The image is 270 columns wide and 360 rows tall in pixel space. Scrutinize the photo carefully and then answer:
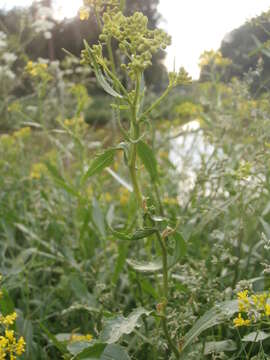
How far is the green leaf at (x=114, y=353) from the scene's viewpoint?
0.91 m

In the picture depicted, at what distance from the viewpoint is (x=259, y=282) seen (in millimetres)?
1277

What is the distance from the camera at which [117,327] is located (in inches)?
33.7

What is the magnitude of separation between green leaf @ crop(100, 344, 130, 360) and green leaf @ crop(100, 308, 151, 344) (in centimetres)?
8

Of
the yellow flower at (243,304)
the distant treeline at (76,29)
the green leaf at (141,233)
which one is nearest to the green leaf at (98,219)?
the distant treeline at (76,29)

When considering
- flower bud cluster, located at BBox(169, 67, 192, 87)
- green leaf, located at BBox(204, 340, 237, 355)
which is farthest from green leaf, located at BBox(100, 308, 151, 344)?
flower bud cluster, located at BBox(169, 67, 192, 87)

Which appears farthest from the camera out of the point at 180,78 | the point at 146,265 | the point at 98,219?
the point at 98,219

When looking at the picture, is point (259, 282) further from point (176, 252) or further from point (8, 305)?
point (8, 305)

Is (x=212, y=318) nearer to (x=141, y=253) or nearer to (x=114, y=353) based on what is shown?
(x=114, y=353)

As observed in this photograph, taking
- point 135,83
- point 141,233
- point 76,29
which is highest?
point 76,29

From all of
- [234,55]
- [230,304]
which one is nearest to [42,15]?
[234,55]

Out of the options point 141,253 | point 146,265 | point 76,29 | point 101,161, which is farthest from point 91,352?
point 76,29

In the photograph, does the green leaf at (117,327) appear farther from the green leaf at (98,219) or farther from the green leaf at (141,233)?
the green leaf at (98,219)

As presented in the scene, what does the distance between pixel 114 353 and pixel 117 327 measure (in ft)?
0.30

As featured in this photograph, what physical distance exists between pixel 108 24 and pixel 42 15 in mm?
2378
